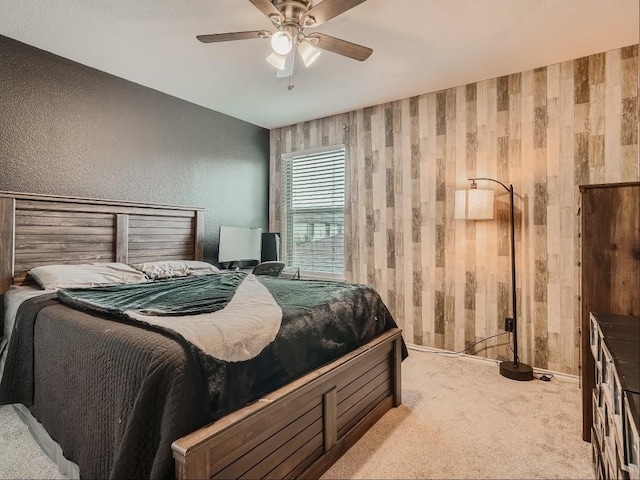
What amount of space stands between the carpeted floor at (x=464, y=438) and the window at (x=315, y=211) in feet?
6.32

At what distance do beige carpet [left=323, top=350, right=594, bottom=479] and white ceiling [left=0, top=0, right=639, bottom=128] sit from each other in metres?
2.56

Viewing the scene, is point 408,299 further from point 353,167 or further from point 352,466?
point 352,466

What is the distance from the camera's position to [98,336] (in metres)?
1.46

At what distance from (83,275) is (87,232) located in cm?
55

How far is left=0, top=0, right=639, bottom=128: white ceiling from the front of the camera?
7.36ft

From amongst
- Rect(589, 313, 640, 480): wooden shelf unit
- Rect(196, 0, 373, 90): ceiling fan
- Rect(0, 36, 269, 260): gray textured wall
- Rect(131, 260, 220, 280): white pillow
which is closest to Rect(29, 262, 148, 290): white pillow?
Rect(131, 260, 220, 280): white pillow

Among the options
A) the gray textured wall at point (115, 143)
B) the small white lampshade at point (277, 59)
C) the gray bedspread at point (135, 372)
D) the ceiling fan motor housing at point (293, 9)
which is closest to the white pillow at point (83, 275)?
the gray bedspread at point (135, 372)

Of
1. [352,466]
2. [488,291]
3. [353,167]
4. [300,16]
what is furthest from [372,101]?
[352,466]

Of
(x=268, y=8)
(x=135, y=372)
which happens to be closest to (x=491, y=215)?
(x=268, y=8)

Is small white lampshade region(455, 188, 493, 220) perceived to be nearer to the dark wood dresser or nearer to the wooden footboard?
the dark wood dresser

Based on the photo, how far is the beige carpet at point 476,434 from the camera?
1.74m

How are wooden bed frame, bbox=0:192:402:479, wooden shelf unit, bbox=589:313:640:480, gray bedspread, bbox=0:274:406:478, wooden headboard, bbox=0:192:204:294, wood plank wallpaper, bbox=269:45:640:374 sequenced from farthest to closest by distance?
1. wood plank wallpaper, bbox=269:45:640:374
2. wooden headboard, bbox=0:192:204:294
3. wooden bed frame, bbox=0:192:402:479
4. gray bedspread, bbox=0:274:406:478
5. wooden shelf unit, bbox=589:313:640:480

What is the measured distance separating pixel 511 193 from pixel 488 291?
901 millimetres

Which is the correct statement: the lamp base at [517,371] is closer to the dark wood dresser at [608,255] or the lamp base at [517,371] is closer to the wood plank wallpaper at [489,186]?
the wood plank wallpaper at [489,186]
